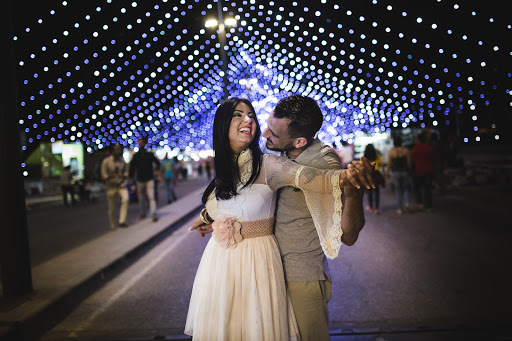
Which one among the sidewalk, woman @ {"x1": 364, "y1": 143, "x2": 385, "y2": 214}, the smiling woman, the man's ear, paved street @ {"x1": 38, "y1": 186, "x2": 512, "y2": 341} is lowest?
paved street @ {"x1": 38, "y1": 186, "x2": 512, "y2": 341}

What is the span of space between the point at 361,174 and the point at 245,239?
79cm

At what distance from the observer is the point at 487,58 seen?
5.19m

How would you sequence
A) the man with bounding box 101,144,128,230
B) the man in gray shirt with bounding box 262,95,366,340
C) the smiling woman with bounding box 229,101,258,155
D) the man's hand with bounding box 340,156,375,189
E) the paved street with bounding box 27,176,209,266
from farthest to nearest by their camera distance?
1. the man with bounding box 101,144,128,230
2. the paved street with bounding box 27,176,209,266
3. the smiling woman with bounding box 229,101,258,155
4. the man in gray shirt with bounding box 262,95,366,340
5. the man's hand with bounding box 340,156,375,189

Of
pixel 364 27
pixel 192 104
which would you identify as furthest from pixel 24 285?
pixel 192 104

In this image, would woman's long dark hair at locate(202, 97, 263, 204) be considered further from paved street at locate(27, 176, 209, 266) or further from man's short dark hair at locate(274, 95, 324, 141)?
paved street at locate(27, 176, 209, 266)

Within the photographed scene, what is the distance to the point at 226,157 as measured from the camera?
2.25 metres

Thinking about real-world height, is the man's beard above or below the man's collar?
above

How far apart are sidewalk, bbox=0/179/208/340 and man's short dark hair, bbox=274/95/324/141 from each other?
3277mm

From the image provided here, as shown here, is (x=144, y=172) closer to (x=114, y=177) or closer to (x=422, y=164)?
(x=114, y=177)

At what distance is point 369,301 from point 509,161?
17.6 m

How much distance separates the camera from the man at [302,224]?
2150 mm

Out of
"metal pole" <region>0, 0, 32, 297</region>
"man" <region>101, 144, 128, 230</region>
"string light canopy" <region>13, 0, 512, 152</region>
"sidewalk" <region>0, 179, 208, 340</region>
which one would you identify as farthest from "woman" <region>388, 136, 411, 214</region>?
"metal pole" <region>0, 0, 32, 297</region>

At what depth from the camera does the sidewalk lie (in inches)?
162

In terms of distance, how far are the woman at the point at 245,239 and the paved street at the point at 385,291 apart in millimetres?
1813
